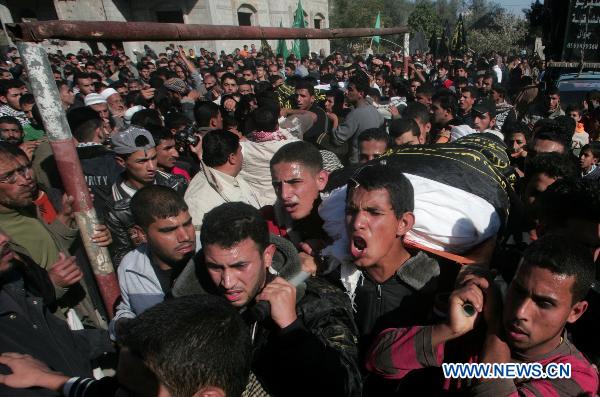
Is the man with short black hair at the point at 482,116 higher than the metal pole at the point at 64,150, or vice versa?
the metal pole at the point at 64,150

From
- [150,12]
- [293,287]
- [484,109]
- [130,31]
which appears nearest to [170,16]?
[150,12]

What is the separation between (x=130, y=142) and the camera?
3525 mm

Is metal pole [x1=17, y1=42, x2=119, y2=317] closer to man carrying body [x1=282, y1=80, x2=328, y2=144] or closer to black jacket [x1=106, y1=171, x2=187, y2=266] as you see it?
black jacket [x1=106, y1=171, x2=187, y2=266]

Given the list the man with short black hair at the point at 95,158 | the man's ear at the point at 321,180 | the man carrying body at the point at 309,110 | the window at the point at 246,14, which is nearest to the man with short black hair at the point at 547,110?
the man carrying body at the point at 309,110

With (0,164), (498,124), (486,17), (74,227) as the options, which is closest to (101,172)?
(74,227)

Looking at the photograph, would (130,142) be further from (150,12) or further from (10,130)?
(150,12)

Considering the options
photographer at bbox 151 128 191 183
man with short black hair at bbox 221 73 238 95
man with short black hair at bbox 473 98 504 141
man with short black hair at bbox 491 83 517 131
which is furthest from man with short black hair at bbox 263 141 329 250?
man with short black hair at bbox 221 73 238 95

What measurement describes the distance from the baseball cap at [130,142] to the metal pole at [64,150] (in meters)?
1.65

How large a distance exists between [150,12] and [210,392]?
28.4 meters

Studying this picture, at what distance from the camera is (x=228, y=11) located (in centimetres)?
2573

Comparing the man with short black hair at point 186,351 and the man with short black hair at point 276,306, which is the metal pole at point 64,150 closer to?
the man with short black hair at point 276,306

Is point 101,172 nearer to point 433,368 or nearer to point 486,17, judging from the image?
point 433,368

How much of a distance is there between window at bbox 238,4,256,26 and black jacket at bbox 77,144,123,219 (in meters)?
25.8

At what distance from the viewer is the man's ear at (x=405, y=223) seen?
6.48ft
